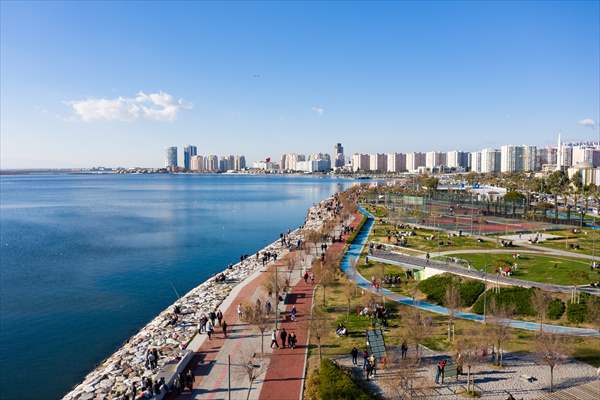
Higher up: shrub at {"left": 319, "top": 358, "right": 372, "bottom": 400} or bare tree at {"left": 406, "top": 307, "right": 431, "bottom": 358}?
bare tree at {"left": 406, "top": 307, "right": 431, "bottom": 358}

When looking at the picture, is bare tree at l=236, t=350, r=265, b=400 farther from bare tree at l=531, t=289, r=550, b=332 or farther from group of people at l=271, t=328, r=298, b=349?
bare tree at l=531, t=289, r=550, b=332

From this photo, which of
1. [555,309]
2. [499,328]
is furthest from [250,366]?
[555,309]

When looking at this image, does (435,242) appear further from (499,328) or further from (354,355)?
(354,355)

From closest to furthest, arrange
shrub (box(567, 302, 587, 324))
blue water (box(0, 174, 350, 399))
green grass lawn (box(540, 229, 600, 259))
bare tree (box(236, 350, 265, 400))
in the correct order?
bare tree (box(236, 350, 265, 400)) → shrub (box(567, 302, 587, 324)) → blue water (box(0, 174, 350, 399)) → green grass lawn (box(540, 229, 600, 259))

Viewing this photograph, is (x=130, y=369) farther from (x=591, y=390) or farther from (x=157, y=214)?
(x=157, y=214)

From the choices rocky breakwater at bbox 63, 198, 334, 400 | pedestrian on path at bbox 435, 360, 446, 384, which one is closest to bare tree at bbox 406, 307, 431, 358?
pedestrian on path at bbox 435, 360, 446, 384

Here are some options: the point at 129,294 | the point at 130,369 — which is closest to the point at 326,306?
the point at 130,369
